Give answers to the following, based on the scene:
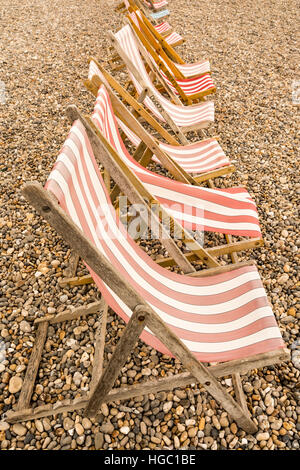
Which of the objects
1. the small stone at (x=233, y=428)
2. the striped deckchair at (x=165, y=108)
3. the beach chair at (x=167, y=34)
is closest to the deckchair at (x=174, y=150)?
the striped deckchair at (x=165, y=108)

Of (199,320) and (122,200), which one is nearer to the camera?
(199,320)

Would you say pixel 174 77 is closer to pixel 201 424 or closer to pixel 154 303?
pixel 154 303

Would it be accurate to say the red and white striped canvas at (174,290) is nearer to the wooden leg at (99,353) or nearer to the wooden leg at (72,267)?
the wooden leg at (99,353)

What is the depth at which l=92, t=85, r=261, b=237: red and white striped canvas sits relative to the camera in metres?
2.24

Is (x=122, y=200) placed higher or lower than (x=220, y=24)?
higher

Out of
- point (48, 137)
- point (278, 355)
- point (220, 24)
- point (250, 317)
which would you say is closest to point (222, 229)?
point (250, 317)

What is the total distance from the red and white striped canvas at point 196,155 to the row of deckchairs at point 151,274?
0.26 meters

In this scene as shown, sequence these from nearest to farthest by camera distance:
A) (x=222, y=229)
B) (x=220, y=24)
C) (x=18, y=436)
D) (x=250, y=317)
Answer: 1. (x=250, y=317)
2. (x=18, y=436)
3. (x=222, y=229)
4. (x=220, y=24)

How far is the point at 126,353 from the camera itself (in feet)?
4.55

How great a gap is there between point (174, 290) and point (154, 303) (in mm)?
173

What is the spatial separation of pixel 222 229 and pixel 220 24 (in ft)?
22.7

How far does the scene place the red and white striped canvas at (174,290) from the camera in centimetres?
160

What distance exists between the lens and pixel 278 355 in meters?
1.49

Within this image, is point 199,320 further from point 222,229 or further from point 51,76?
point 51,76
